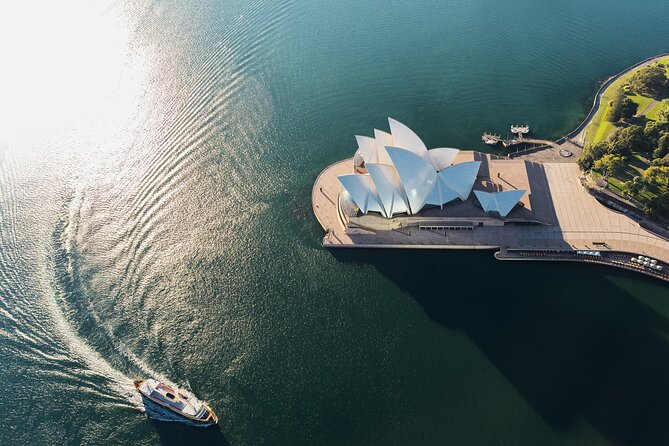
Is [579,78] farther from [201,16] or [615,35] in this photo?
[201,16]

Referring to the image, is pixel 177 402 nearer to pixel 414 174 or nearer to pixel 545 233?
pixel 414 174

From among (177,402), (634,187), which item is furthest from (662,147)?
(177,402)

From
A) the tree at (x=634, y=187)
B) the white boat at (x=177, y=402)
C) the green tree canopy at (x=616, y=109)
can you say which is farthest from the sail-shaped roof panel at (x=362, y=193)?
the green tree canopy at (x=616, y=109)

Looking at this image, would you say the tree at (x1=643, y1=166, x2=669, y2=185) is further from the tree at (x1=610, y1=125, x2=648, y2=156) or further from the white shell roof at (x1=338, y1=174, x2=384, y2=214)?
the white shell roof at (x1=338, y1=174, x2=384, y2=214)

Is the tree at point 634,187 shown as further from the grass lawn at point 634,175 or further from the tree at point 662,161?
the tree at point 662,161

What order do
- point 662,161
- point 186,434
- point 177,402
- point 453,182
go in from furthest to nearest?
1. point 662,161
2. point 453,182
3. point 177,402
4. point 186,434

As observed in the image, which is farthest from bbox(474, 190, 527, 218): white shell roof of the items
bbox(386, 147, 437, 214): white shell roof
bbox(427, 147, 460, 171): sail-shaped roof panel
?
bbox(386, 147, 437, 214): white shell roof

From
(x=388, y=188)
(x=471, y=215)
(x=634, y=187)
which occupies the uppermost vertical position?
(x=388, y=188)

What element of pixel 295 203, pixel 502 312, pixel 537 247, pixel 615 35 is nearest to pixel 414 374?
pixel 502 312
